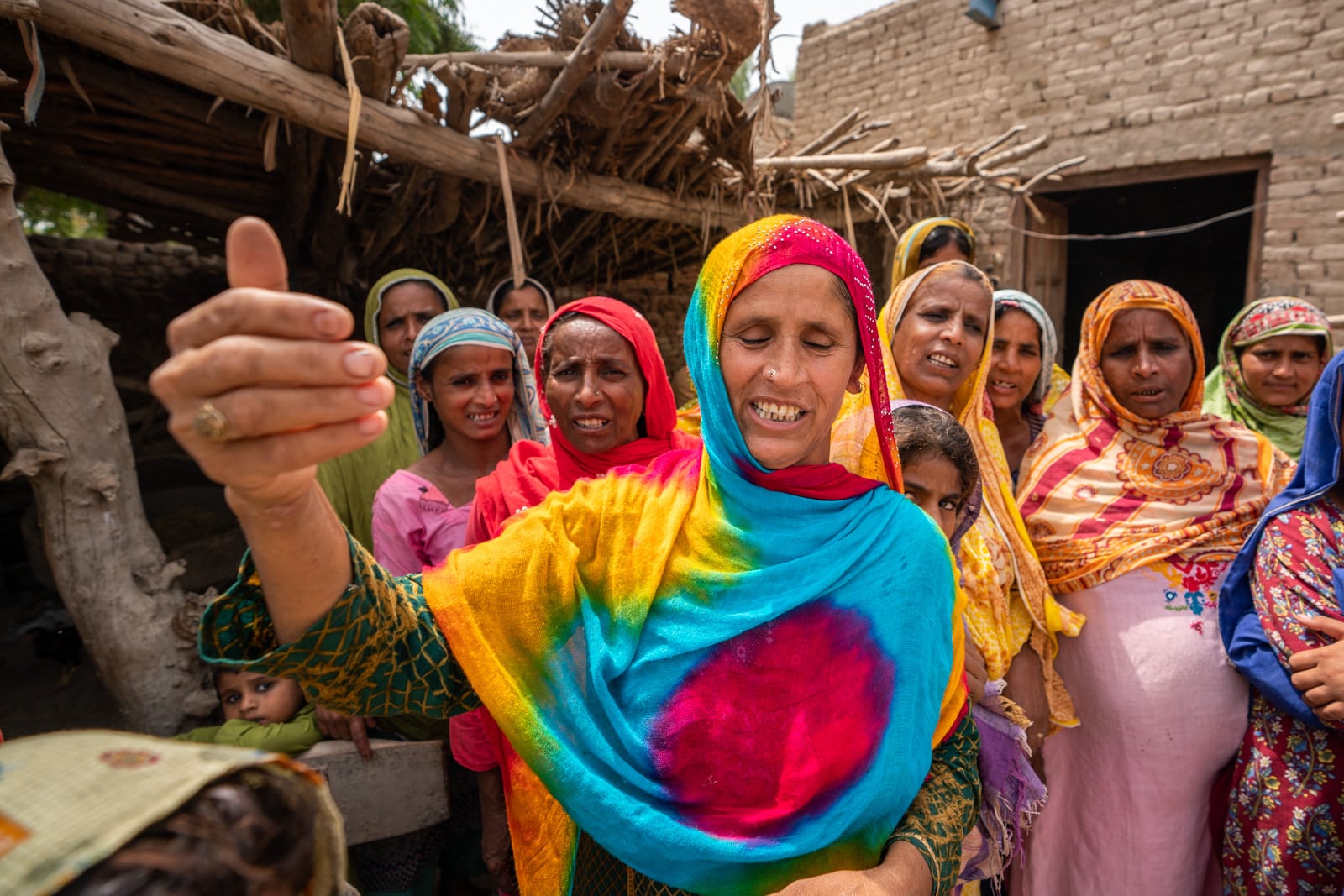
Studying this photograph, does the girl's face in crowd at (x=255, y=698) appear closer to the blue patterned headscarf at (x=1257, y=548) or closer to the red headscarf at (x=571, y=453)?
the red headscarf at (x=571, y=453)

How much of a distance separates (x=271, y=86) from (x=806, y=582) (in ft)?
10.2

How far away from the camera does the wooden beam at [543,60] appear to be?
349 centimetres

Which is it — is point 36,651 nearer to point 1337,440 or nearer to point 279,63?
point 279,63

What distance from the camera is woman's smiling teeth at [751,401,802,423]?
1.23 meters

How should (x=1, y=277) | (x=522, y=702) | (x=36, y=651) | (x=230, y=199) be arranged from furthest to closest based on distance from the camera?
(x=230, y=199) < (x=36, y=651) < (x=1, y=277) < (x=522, y=702)

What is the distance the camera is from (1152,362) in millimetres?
2408

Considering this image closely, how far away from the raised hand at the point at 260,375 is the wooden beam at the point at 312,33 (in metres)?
2.76

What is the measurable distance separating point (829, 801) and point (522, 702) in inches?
21.8

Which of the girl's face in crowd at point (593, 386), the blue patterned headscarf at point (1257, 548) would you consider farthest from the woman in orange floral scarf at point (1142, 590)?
the girl's face in crowd at point (593, 386)

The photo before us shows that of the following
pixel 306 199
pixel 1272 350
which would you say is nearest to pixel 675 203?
pixel 306 199

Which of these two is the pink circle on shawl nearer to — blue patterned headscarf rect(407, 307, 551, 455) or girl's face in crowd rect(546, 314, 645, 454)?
girl's face in crowd rect(546, 314, 645, 454)

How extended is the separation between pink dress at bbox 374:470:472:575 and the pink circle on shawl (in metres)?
1.15

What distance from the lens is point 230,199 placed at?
488 cm

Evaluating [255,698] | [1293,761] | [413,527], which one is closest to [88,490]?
[255,698]
